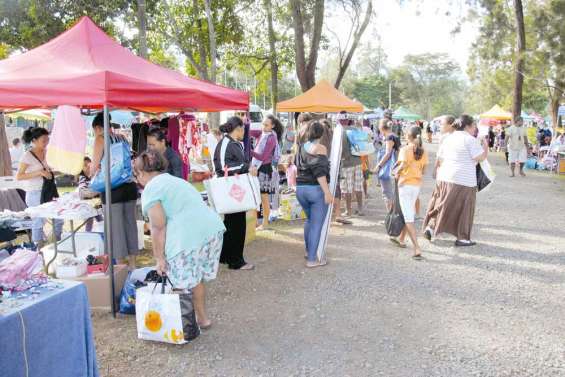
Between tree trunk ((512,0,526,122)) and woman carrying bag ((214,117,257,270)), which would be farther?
tree trunk ((512,0,526,122))

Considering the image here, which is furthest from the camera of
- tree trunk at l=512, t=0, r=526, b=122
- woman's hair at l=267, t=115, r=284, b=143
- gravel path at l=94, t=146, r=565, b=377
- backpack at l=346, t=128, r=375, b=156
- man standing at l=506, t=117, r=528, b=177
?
tree trunk at l=512, t=0, r=526, b=122

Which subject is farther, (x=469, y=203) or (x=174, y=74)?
(x=469, y=203)

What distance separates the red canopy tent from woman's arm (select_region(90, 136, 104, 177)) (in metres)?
0.49

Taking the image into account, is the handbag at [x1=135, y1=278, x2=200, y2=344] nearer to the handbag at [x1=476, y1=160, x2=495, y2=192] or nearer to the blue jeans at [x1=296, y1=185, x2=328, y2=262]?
the blue jeans at [x1=296, y1=185, x2=328, y2=262]

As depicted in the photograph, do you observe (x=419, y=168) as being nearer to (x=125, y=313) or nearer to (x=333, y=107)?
(x=125, y=313)

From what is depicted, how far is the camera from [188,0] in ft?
60.4

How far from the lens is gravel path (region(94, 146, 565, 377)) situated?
3.42 metres

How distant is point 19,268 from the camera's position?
8.75ft

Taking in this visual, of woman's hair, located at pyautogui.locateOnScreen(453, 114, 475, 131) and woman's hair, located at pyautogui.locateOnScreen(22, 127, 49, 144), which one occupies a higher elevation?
woman's hair, located at pyautogui.locateOnScreen(453, 114, 475, 131)

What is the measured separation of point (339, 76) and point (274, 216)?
11.9m

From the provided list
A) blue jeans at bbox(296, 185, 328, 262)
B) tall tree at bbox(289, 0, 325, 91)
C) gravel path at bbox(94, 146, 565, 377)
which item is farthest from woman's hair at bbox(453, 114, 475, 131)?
tall tree at bbox(289, 0, 325, 91)

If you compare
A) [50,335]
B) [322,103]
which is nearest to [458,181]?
[50,335]

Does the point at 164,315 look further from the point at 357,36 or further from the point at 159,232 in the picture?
the point at 357,36

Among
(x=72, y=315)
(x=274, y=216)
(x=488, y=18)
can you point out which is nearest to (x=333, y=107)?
(x=274, y=216)
